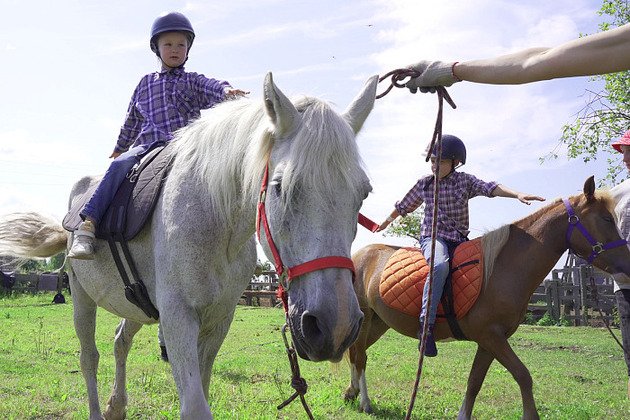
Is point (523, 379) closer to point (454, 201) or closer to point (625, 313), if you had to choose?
point (625, 313)

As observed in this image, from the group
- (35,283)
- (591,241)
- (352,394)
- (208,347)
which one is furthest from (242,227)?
(35,283)

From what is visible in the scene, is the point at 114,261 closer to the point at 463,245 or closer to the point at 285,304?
the point at 285,304

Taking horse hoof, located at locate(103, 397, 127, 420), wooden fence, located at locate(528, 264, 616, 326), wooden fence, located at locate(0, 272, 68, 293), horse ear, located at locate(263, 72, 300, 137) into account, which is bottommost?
wooden fence, located at locate(0, 272, 68, 293)

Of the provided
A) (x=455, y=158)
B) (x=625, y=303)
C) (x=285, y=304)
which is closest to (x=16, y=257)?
(x=285, y=304)

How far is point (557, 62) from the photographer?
2.34m

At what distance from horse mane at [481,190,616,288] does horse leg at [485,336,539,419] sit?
552 millimetres

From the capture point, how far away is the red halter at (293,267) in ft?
7.17

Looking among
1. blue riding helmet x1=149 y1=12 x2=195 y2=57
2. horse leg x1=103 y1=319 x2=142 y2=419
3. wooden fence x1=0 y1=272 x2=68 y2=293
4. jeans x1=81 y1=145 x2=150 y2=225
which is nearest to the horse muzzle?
jeans x1=81 y1=145 x2=150 y2=225

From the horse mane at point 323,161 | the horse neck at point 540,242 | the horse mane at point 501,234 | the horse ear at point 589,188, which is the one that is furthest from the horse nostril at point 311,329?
the horse ear at point 589,188

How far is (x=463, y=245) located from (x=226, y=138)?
3.22 meters

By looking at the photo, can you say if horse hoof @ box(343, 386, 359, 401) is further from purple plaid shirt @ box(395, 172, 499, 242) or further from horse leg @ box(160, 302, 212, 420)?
horse leg @ box(160, 302, 212, 420)

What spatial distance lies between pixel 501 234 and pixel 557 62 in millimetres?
3381

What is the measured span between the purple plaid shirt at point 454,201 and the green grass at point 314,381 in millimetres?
1795

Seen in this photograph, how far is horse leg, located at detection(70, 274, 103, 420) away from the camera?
4652mm
